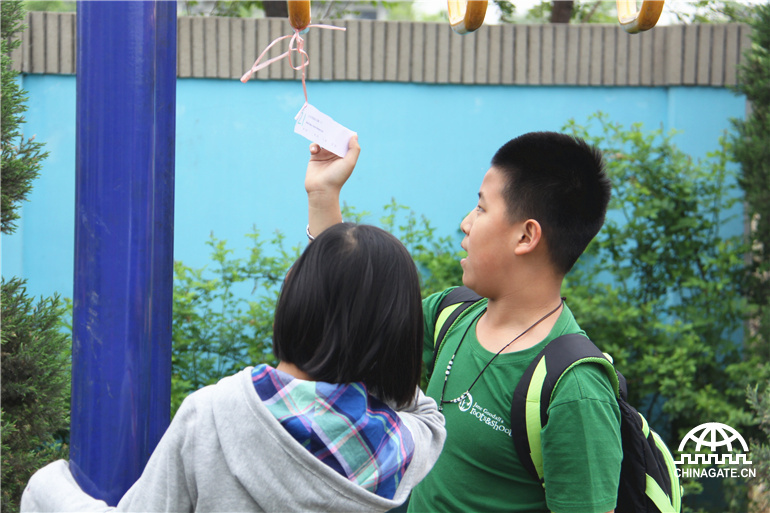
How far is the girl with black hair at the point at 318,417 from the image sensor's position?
1151 mm

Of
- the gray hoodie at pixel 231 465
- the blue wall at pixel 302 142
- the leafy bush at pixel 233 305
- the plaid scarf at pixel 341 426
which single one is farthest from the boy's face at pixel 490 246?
the blue wall at pixel 302 142

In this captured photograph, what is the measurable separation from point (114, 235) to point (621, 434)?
1.15 meters

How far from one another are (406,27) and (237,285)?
6.12ft

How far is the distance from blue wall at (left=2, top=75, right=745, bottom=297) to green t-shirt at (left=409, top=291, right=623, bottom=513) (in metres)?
2.60

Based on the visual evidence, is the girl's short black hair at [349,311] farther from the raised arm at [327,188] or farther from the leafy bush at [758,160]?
the leafy bush at [758,160]

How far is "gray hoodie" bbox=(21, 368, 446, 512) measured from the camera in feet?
3.76

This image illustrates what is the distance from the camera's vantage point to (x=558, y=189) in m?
1.79

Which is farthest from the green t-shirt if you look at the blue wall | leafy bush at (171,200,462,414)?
the blue wall

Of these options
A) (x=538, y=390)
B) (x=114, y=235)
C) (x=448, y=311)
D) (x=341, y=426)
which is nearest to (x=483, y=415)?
(x=538, y=390)

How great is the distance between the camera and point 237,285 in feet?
14.4

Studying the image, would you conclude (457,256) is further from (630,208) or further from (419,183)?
(630,208)

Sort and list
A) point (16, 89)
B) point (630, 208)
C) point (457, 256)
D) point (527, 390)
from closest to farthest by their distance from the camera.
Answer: point (527, 390), point (16, 89), point (457, 256), point (630, 208)

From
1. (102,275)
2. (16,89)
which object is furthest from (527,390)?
(16,89)

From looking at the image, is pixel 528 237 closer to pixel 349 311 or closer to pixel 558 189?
pixel 558 189
